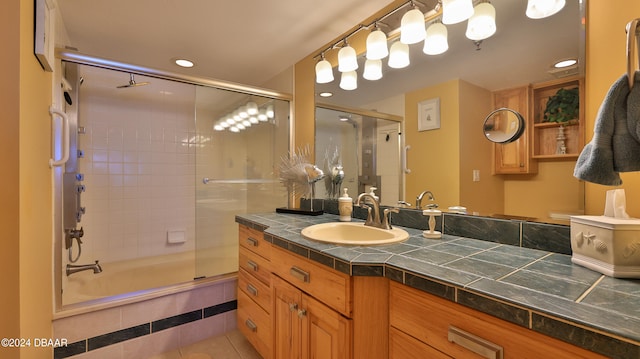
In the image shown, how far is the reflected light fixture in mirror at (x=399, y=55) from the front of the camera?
154 cm

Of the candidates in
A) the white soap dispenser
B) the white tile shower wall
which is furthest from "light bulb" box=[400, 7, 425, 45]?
the white tile shower wall

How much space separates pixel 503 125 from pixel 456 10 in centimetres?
55

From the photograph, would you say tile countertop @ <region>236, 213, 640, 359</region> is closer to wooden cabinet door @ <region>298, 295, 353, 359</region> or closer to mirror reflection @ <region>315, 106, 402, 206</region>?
wooden cabinet door @ <region>298, 295, 353, 359</region>

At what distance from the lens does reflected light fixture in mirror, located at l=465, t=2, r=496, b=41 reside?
1.18 metres

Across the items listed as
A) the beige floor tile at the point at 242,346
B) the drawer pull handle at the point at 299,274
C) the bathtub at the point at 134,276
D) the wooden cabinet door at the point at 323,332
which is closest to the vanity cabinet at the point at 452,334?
the wooden cabinet door at the point at 323,332

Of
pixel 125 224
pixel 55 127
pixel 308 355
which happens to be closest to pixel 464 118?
pixel 308 355

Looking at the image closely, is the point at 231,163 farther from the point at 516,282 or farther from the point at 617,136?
the point at 617,136

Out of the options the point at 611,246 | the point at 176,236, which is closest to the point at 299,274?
the point at 611,246

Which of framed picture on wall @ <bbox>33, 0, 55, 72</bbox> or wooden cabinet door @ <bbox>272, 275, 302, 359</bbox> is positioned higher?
framed picture on wall @ <bbox>33, 0, 55, 72</bbox>

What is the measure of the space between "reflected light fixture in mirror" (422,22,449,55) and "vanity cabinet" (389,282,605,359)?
1.15 metres

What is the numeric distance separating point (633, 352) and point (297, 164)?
1.80 meters

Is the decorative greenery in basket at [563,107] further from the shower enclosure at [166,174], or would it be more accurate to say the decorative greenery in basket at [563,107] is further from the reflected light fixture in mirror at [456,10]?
the shower enclosure at [166,174]

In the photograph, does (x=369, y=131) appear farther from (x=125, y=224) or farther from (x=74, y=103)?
(x=125, y=224)

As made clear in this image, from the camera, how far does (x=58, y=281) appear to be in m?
1.54
